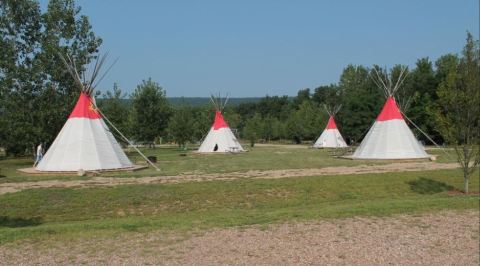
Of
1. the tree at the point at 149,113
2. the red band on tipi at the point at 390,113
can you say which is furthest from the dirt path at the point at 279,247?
the tree at the point at 149,113

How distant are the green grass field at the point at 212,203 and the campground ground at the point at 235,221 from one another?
0.10 feet

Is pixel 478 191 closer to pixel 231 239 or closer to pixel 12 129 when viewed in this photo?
pixel 231 239

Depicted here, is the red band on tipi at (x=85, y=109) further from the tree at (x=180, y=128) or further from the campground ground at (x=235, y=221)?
the tree at (x=180, y=128)

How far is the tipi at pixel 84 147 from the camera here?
23.0 meters

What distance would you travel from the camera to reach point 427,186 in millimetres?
19047

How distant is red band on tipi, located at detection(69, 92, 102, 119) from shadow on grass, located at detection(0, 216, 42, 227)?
11.9 m

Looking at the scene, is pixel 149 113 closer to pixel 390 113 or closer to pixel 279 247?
pixel 390 113

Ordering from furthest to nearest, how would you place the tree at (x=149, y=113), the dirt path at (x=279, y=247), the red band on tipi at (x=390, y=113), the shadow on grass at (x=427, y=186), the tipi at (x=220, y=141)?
the tree at (x=149, y=113) < the tipi at (x=220, y=141) < the red band on tipi at (x=390, y=113) < the shadow on grass at (x=427, y=186) < the dirt path at (x=279, y=247)

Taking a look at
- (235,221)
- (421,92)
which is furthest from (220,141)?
(235,221)

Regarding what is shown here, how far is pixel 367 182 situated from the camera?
19.0m

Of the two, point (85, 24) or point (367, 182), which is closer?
point (367, 182)

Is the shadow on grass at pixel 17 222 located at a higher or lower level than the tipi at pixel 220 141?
lower

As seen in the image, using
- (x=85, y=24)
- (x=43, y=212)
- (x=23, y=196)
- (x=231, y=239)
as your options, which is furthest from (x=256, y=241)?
(x=85, y=24)

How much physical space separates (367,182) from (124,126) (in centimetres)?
3118
